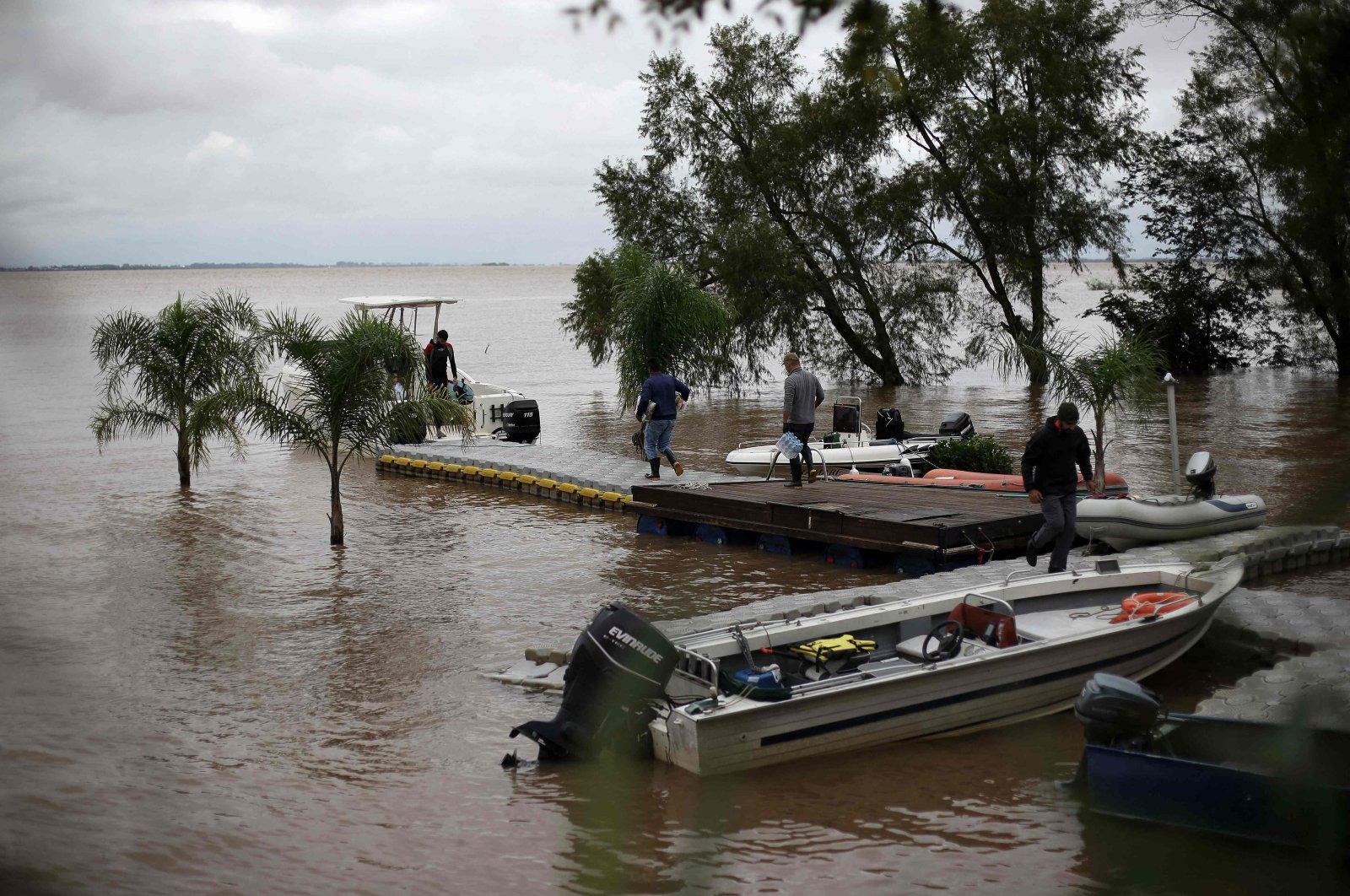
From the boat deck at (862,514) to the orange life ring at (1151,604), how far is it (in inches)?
121

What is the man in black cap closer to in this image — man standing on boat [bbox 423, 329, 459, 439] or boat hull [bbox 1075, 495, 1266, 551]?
boat hull [bbox 1075, 495, 1266, 551]

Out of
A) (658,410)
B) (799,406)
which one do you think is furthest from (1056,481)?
(658,410)

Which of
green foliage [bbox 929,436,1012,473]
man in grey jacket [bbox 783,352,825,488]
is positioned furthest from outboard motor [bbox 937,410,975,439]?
man in grey jacket [bbox 783,352,825,488]

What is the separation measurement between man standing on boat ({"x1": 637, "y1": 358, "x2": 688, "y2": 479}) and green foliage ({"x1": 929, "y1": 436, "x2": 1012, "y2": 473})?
143 inches

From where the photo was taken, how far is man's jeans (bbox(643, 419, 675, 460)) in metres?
16.3

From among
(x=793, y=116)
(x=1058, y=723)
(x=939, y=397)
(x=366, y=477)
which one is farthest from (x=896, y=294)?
(x=1058, y=723)

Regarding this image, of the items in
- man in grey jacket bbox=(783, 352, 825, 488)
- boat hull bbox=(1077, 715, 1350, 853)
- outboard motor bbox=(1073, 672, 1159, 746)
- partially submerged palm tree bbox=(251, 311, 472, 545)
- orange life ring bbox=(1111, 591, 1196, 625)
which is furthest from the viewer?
man in grey jacket bbox=(783, 352, 825, 488)

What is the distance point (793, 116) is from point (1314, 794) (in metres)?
33.4

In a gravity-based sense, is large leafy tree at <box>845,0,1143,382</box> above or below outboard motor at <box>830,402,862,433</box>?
above

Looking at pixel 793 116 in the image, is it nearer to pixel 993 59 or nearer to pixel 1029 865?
pixel 993 59

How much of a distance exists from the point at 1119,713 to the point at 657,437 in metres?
10.3

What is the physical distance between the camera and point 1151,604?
883 centimetres

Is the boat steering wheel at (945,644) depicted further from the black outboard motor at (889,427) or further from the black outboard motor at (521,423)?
the black outboard motor at (521,423)

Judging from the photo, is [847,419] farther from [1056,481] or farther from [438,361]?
[438,361]
